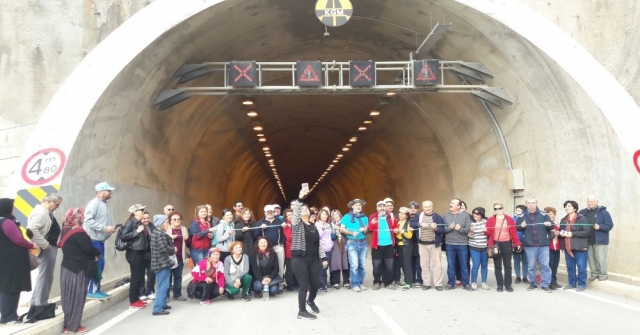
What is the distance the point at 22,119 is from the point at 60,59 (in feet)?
4.89

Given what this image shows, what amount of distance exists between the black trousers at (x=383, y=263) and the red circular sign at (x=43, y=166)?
20.1ft

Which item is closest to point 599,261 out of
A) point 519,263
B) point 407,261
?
point 519,263

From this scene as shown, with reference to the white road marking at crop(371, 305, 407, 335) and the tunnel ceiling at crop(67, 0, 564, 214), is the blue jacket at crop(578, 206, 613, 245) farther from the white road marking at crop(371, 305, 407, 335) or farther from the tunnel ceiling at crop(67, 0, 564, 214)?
the white road marking at crop(371, 305, 407, 335)

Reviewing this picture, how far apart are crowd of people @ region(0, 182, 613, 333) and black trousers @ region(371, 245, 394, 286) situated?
22 mm

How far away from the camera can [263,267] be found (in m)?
11.5

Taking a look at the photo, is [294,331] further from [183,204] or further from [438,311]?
[183,204]

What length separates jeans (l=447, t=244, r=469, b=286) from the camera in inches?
492

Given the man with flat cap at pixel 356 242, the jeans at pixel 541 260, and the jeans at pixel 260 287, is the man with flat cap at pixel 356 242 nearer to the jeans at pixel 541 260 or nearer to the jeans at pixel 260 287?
the jeans at pixel 260 287

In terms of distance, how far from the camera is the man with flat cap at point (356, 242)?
41.0ft

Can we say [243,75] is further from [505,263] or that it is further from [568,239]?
[568,239]

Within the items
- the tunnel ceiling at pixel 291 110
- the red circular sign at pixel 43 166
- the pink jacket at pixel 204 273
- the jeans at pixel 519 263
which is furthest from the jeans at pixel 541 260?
the red circular sign at pixel 43 166

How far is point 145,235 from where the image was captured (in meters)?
10.6

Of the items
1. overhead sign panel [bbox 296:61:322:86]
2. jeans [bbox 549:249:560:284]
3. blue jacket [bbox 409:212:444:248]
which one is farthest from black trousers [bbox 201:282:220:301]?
jeans [bbox 549:249:560:284]

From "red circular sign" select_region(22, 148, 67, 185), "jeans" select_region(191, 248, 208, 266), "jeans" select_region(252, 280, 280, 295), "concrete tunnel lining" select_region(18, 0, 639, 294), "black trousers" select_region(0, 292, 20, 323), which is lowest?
"jeans" select_region(252, 280, 280, 295)
